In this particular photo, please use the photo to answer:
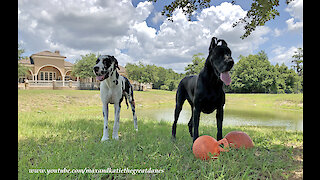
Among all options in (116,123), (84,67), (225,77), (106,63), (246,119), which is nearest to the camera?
(225,77)

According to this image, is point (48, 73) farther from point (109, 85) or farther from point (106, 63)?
point (106, 63)

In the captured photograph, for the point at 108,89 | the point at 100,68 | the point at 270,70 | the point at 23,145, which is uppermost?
the point at 270,70

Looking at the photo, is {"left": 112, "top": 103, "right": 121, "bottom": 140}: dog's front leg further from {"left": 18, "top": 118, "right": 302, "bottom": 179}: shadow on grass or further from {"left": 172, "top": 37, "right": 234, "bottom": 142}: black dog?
{"left": 172, "top": 37, "right": 234, "bottom": 142}: black dog

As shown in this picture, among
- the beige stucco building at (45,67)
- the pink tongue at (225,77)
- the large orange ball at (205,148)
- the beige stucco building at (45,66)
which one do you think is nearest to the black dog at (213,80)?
the pink tongue at (225,77)

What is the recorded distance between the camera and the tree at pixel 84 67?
112 ft

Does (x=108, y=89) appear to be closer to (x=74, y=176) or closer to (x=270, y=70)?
(x=74, y=176)

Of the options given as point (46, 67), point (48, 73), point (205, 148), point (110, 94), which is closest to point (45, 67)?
point (46, 67)

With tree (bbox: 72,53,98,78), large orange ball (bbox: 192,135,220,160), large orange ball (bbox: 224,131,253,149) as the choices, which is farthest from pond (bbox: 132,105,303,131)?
tree (bbox: 72,53,98,78)

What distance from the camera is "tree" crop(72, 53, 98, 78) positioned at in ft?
112

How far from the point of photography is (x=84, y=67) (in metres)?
35.2

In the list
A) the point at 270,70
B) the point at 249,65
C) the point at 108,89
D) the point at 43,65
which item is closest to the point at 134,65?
the point at 43,65

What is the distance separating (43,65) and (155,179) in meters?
40.9
